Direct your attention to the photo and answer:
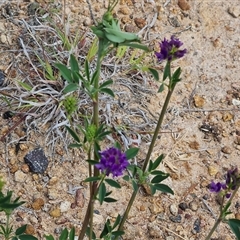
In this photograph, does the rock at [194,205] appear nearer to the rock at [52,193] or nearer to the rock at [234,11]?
the rock at [52,193]

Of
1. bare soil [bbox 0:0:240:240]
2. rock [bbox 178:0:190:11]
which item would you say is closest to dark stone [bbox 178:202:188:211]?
bare soil [bbox 0:0:240:240]

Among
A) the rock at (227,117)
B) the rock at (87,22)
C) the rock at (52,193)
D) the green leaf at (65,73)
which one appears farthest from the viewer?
the rock at (87,22)

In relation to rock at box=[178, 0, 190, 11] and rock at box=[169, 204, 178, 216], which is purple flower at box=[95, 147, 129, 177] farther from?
rock at box=[178, 0, 190, 11]

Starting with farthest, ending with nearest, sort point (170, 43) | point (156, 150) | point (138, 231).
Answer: point (156, 150) < point (138, 231) < point (170, 43)

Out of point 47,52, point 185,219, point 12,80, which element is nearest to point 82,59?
point 47,52

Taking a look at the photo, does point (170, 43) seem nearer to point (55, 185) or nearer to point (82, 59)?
point (55, 185)

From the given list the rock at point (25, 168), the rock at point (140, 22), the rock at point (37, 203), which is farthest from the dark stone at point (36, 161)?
the rock at point (140, 22)
